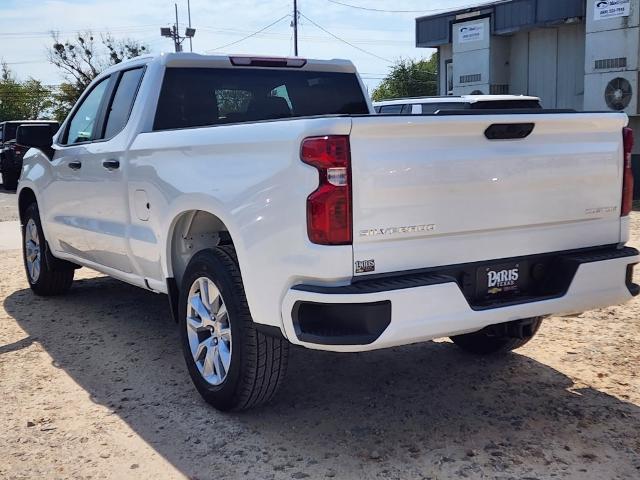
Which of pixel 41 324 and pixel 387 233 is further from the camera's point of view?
pixel 41 324

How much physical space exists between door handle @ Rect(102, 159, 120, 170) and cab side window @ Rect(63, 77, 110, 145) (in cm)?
63

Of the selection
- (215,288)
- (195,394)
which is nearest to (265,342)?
(215,288)

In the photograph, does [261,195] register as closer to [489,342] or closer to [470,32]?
[489,342]

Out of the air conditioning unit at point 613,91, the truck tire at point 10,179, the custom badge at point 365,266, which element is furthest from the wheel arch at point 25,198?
the truck tire at point 10,179

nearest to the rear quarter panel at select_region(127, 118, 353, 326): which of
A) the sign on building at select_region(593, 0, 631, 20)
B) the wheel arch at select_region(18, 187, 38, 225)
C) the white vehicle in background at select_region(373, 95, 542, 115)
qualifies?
the wheel arch at select_region(18, 187, 38, 225)

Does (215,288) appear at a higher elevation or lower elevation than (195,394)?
higher

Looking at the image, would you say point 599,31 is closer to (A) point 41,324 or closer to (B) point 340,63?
(B) point 340,63

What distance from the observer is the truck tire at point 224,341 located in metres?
3.62

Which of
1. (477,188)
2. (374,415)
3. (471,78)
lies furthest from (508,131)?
(471,78)

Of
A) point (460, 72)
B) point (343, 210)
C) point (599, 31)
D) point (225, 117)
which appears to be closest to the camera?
point (343, 210)

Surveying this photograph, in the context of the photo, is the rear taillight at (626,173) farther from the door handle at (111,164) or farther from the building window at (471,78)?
the building window at (471,78)

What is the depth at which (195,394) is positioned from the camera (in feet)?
14.0

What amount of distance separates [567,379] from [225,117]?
110 inches

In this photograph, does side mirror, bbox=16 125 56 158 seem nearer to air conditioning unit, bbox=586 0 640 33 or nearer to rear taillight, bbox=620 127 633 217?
rear taillight, bbox=620 127 633 217
